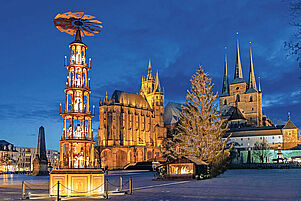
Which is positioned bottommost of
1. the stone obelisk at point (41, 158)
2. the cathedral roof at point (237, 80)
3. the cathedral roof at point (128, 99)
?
the stone obelisk at point (41, 158)

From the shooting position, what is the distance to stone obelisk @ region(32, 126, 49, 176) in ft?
154

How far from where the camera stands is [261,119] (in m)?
126

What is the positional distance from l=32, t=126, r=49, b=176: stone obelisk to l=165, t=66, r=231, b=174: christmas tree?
2059 centimetres

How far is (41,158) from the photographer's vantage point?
47594 millimetres

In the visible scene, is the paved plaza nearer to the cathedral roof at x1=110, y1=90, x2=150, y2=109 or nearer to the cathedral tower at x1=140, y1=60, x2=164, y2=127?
the cathedral roof at x1=110, y1=90, x2=150, y2=109

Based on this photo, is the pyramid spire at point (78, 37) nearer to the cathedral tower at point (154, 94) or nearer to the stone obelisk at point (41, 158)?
the stone obelisk at point (41, 158)

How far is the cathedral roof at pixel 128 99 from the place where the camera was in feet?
365

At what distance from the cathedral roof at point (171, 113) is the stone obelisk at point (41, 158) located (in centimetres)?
8529

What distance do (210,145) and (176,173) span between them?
16.8ft

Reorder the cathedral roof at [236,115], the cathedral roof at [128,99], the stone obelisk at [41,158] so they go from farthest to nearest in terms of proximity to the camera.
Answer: the cathedral roof at [236,115]
the cathedral roof at [128,99]
the stone obelisk at [41,158]

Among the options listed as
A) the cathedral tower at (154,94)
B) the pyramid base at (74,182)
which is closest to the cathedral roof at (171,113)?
the cathedral tower at (154,94)

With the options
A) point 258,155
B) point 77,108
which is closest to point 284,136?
point 258,155

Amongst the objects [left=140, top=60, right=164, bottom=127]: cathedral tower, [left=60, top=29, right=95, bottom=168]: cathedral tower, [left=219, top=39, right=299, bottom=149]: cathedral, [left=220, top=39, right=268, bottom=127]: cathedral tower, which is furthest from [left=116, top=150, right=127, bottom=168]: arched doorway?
[left=60, top=29, right=95, bottom=168]: cathedral tower

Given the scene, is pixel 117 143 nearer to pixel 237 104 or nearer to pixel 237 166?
pixel 237 166
